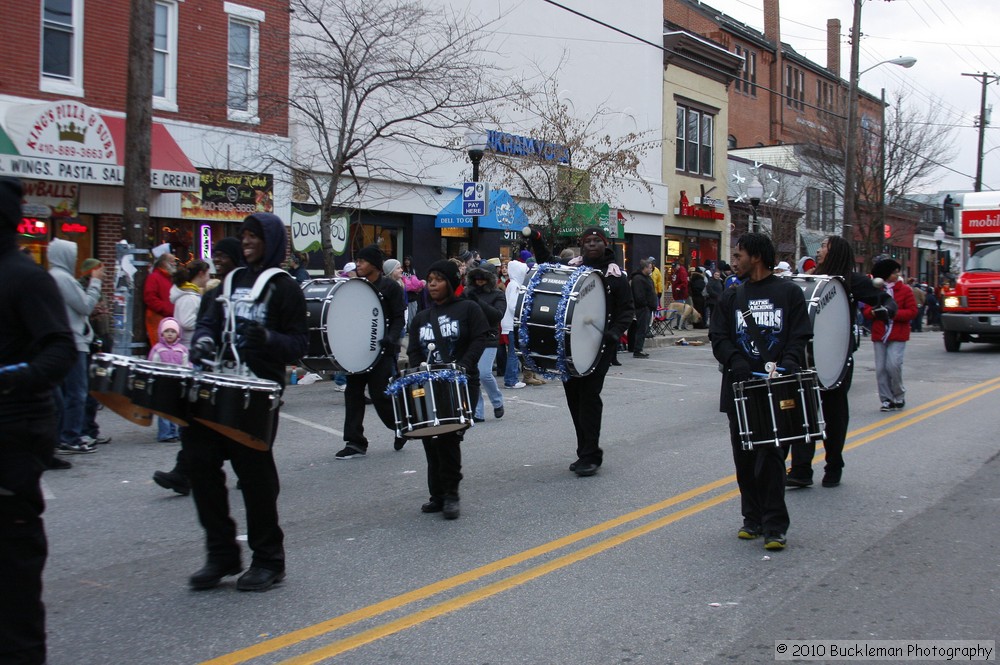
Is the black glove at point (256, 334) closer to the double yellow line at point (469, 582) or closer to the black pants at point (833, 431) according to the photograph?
the double yellow line at point (469, 582)

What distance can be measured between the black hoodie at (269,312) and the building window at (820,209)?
127ft

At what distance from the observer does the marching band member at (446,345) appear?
7.04 metres

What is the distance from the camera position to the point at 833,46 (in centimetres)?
5575

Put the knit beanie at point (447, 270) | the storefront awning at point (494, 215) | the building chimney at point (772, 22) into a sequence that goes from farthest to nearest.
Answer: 1. the building chimney at point (772, 22)
2. the storefront awning at point (494, 215)
3. the knit beanie at point (447, 270)

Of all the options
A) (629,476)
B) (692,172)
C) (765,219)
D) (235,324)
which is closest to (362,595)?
(235,324)

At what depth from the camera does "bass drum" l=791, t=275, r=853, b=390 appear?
7812 millimetres

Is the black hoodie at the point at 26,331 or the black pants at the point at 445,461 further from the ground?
the black hoodie at the point at 26,331

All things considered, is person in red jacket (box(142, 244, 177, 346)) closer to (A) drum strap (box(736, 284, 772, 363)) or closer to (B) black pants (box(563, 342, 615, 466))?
(B) black pants (box(563, 342, 615, 466))

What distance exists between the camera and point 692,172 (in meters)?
34.9

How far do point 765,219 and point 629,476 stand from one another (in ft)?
99.9

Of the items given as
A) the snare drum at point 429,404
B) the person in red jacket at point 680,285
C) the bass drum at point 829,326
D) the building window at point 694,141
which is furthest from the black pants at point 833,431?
the building window at point 694,141

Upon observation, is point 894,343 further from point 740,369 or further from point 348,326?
point 348,326

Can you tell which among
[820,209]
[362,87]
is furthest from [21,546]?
[820,209]

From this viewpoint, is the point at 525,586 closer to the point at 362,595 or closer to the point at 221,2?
the point at 362,595
